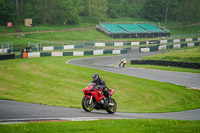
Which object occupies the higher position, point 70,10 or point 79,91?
point 70,10

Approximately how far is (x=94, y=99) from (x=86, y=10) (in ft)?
261

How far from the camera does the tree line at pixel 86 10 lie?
7406 cm

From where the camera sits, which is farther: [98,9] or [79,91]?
[98,9]

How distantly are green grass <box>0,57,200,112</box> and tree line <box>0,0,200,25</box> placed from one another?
161 ft

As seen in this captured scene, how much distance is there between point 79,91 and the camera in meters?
20.3

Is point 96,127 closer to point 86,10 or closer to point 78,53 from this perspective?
point 78,53

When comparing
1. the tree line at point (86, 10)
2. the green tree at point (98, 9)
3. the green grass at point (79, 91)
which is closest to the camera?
the green grass at point (79, 91)

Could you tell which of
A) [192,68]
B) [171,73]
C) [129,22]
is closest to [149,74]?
[171,73]

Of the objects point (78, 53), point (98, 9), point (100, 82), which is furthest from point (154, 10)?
point (100, 82)

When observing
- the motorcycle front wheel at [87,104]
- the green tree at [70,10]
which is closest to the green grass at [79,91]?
the motorcycle front wheel at [87,104]

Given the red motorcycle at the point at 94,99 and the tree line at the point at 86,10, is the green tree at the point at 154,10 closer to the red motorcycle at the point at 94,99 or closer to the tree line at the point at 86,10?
the tree line at the point at 86,10

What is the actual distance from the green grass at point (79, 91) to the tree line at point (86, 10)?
161ft

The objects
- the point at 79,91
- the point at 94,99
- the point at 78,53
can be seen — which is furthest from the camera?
the point at 78,53

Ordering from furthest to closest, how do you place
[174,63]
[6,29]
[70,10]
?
[70,10] < [6,29] < [174,63]
